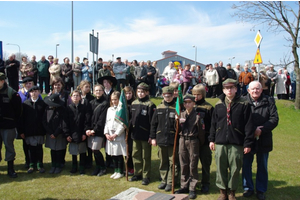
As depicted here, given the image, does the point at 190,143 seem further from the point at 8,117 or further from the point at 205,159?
the point at 8,117

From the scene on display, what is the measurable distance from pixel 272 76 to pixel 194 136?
48.2 feet

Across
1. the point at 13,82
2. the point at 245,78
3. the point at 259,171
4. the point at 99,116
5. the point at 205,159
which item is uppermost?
the point at 245,78

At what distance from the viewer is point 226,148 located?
486cm

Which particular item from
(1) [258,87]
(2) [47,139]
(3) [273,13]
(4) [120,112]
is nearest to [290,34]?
(3) [273,13]

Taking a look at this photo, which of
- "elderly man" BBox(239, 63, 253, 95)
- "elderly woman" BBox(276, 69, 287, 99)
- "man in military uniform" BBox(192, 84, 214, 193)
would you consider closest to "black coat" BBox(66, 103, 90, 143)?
"man in military uniform" BBox(192, 84, 214, 193)

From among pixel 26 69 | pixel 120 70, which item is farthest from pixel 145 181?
pixel 26 69

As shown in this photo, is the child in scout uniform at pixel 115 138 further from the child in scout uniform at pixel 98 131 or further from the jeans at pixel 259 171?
the jeans at pixel 259 171

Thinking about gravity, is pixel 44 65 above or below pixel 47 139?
above

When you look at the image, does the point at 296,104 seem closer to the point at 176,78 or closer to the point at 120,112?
the point at 176,78

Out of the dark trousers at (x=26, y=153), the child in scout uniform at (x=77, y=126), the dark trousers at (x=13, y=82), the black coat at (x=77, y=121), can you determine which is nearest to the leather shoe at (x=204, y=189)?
the child in scout uniform at (x=77, y=126)

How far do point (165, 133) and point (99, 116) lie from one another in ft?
5.94

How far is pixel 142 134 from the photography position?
5.94 meters

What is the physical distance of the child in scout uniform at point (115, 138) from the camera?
20.4 feet

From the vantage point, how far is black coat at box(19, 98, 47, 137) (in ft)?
21.4
